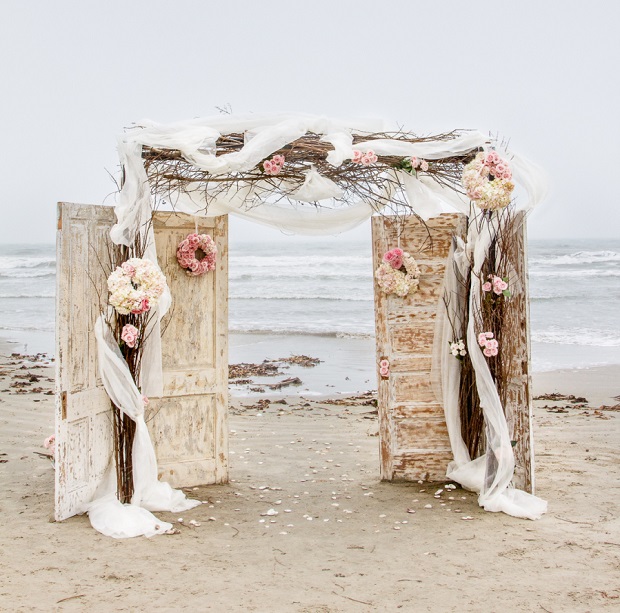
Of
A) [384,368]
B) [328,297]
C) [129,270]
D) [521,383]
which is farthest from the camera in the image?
[328,297]

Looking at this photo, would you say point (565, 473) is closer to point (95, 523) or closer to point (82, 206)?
point (95, 523)

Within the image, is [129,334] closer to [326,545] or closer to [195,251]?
[195,251]

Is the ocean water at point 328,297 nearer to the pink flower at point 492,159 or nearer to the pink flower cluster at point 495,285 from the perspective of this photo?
the pink flower cluster at point 495,285

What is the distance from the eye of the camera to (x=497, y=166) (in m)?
4.87

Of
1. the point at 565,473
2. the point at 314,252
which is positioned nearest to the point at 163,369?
the point at 565,473

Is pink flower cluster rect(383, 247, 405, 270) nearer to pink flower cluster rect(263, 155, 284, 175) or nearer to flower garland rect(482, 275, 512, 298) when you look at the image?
flower garland rect(482, 275, 512, 298)

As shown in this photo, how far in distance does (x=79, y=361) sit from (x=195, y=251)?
1.28 m

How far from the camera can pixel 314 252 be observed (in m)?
30.9

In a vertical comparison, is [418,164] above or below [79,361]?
above

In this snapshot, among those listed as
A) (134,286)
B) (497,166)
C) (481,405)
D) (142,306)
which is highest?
(497,166)

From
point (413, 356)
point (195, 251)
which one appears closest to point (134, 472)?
point (195, 251)

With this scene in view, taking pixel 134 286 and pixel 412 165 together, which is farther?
pixel 412 165

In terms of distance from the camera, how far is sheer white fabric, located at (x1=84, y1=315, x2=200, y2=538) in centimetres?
456

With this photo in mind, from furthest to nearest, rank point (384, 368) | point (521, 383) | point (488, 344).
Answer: point (384, 368), point (521, 383), point (488, 344)
